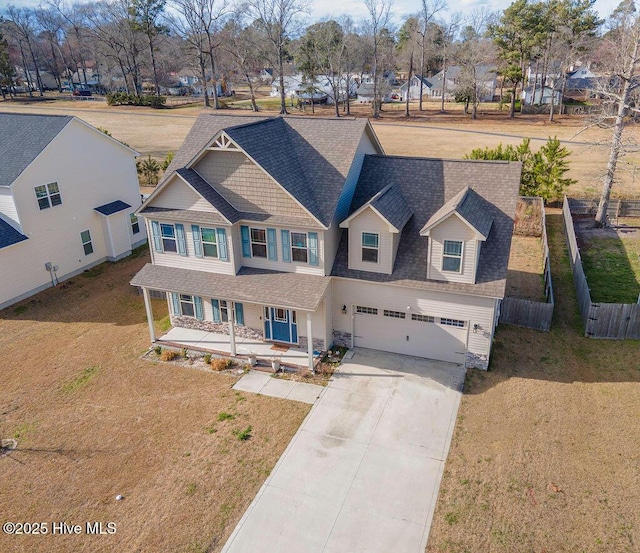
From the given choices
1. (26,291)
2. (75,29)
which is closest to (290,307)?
(26,291)

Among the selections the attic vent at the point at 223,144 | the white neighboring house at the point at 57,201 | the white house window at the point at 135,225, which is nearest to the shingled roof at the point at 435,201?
the attic vent at the point at 223,144

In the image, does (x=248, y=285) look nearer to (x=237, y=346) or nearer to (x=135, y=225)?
(x=237, y=346)

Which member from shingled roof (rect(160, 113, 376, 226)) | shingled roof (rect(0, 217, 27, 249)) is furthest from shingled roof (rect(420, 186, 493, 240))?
shingled roof (rect(0, 217, 27, 249))

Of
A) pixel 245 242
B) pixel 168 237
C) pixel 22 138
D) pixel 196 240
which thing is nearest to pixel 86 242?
pixel 22 138

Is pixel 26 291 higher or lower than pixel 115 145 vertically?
lower

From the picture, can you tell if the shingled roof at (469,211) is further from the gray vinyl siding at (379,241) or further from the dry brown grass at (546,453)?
the dry brown grass at (546,453)

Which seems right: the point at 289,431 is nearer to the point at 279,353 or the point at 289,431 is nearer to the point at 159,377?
the point at 279,353
